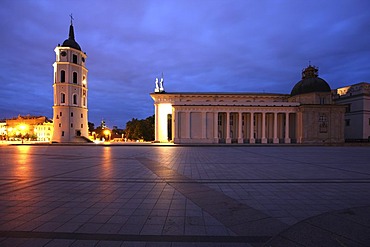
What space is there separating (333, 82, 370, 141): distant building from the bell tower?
73060 mm

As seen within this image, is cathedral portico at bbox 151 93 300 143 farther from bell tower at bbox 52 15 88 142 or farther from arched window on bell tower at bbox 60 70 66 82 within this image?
arched window on bell tower at bbox 60 70 66 82

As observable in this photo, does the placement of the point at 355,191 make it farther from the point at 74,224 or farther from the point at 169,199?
the point at 74,224

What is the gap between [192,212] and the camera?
5531 mm

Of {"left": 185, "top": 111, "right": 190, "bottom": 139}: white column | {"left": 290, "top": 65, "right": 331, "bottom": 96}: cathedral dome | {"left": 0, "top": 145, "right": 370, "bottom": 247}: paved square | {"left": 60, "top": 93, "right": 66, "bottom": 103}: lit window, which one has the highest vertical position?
{"left": 290, "top": 65, "right": 331, "bottom": 96}: cathedral dome

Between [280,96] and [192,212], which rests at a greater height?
[280,96]

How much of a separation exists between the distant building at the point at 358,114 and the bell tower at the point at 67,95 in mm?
73060

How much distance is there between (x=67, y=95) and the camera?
5241 centimetres

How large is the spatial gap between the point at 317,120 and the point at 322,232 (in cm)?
5441

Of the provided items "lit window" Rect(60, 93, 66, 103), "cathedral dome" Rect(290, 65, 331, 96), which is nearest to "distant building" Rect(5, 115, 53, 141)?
"lit window" Rect(60, 93, 66, 103)

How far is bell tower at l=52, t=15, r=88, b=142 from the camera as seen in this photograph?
52.1 metres

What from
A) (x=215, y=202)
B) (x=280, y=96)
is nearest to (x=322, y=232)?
(x=215, y=202)

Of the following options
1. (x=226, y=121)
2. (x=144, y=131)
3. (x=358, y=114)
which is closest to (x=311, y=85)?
(x=358, y=114)

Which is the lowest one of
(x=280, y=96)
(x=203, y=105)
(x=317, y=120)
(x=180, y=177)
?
(x=180, y=177)

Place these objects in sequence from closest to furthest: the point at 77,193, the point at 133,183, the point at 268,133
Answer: the point at 77,193 < the point at 133,183 < the point at 268,133
